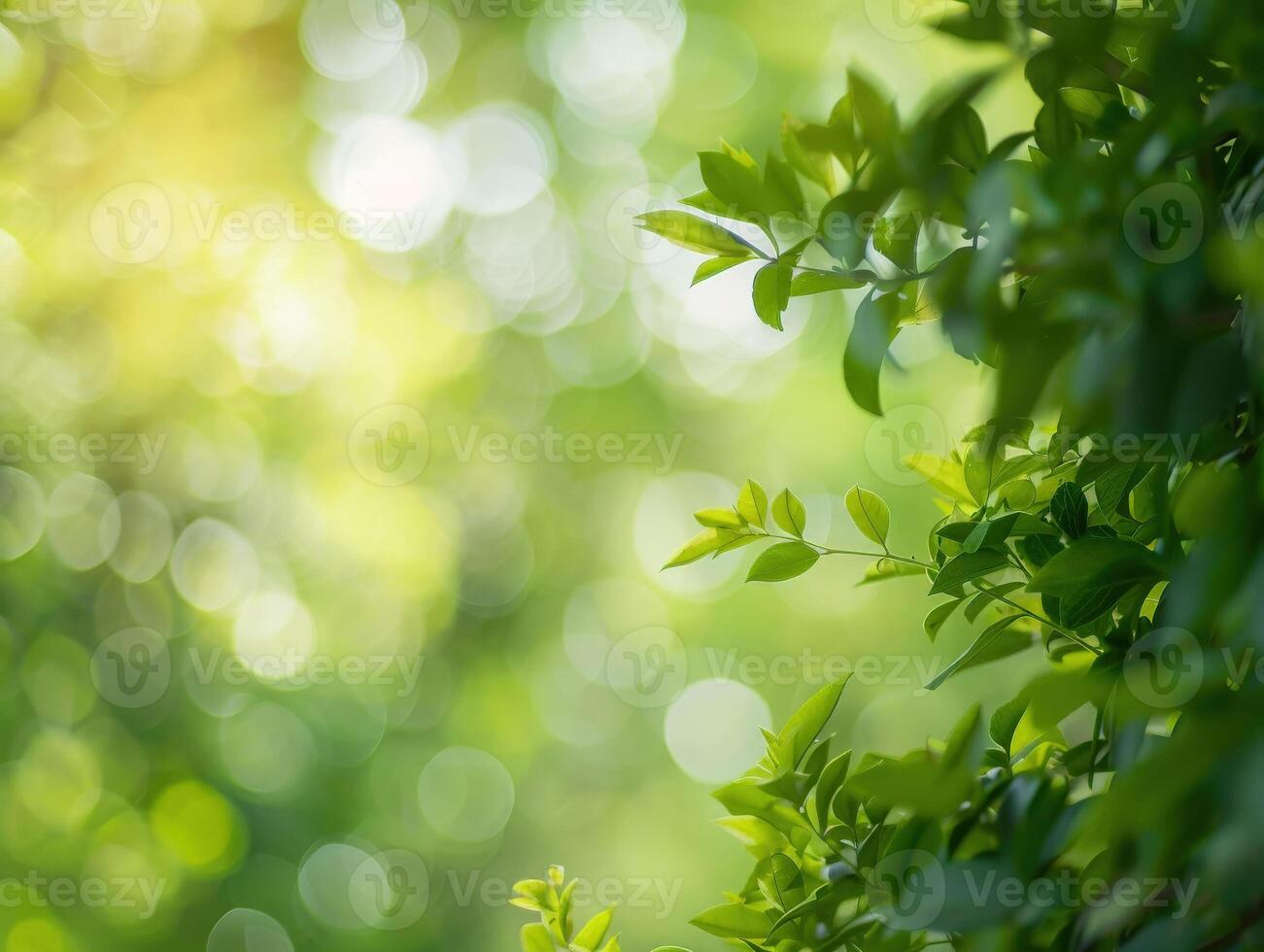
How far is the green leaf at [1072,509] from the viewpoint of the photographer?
1.31ft

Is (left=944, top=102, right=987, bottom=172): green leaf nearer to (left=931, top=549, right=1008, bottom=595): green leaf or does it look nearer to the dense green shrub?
the dense green shrub

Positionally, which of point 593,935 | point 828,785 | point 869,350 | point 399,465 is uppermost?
point 869,350

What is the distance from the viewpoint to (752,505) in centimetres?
51

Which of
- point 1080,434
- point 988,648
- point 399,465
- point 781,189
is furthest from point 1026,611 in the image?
point 399,465

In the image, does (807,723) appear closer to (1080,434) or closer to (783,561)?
(783,561)

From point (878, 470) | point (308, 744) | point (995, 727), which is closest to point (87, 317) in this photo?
point (308, 744)

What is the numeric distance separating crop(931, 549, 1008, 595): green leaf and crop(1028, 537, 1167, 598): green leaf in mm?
57

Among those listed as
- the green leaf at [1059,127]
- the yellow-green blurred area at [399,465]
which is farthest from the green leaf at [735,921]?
the yellow-green blurred area at [399,465]

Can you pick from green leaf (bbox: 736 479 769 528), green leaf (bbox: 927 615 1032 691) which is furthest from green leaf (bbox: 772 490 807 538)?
green leaf (bbox: 927 615 1032 691)

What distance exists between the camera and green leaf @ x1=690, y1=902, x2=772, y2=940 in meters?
0.43

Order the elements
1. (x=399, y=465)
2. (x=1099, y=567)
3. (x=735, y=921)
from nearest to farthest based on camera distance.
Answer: (x=1099, y=567) < (x=735, y=921) < (x=399, y=465)

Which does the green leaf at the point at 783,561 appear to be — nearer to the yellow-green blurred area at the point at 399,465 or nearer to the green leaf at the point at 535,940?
the green leaf at the point at 535,940

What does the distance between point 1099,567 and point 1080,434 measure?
0.05m

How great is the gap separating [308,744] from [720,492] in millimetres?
1722
